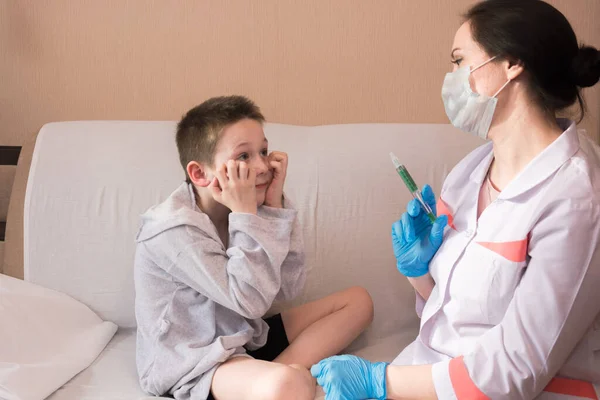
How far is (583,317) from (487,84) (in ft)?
1.57

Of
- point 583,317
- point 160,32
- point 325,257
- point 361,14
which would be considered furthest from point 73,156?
point 583,317

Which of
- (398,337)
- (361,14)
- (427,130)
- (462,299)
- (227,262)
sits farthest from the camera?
(361,14)

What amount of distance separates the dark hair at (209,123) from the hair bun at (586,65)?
2.30 ft

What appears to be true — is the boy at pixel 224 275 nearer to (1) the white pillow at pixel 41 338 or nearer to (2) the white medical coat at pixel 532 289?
(1) the white pillow at pixel 41 338

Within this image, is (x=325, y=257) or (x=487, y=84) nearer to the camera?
(x=487, y=84)

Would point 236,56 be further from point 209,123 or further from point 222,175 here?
point 222,175

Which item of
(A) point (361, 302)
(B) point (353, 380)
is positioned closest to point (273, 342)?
(A) point (361, 302)

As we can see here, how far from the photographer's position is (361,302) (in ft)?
5.79

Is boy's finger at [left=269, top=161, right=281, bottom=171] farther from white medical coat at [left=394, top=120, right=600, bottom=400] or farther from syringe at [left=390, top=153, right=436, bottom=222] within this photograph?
white medical coat at [left=394, top=120, right=600, bottom=400]

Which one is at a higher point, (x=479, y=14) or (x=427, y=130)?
(x=479, y=14)

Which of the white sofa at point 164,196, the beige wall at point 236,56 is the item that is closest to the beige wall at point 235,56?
the beige wall at point 236,56

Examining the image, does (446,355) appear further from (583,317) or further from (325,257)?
(325,257)

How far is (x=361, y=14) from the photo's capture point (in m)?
2.17

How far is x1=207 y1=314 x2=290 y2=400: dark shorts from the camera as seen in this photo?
66.8 inches
